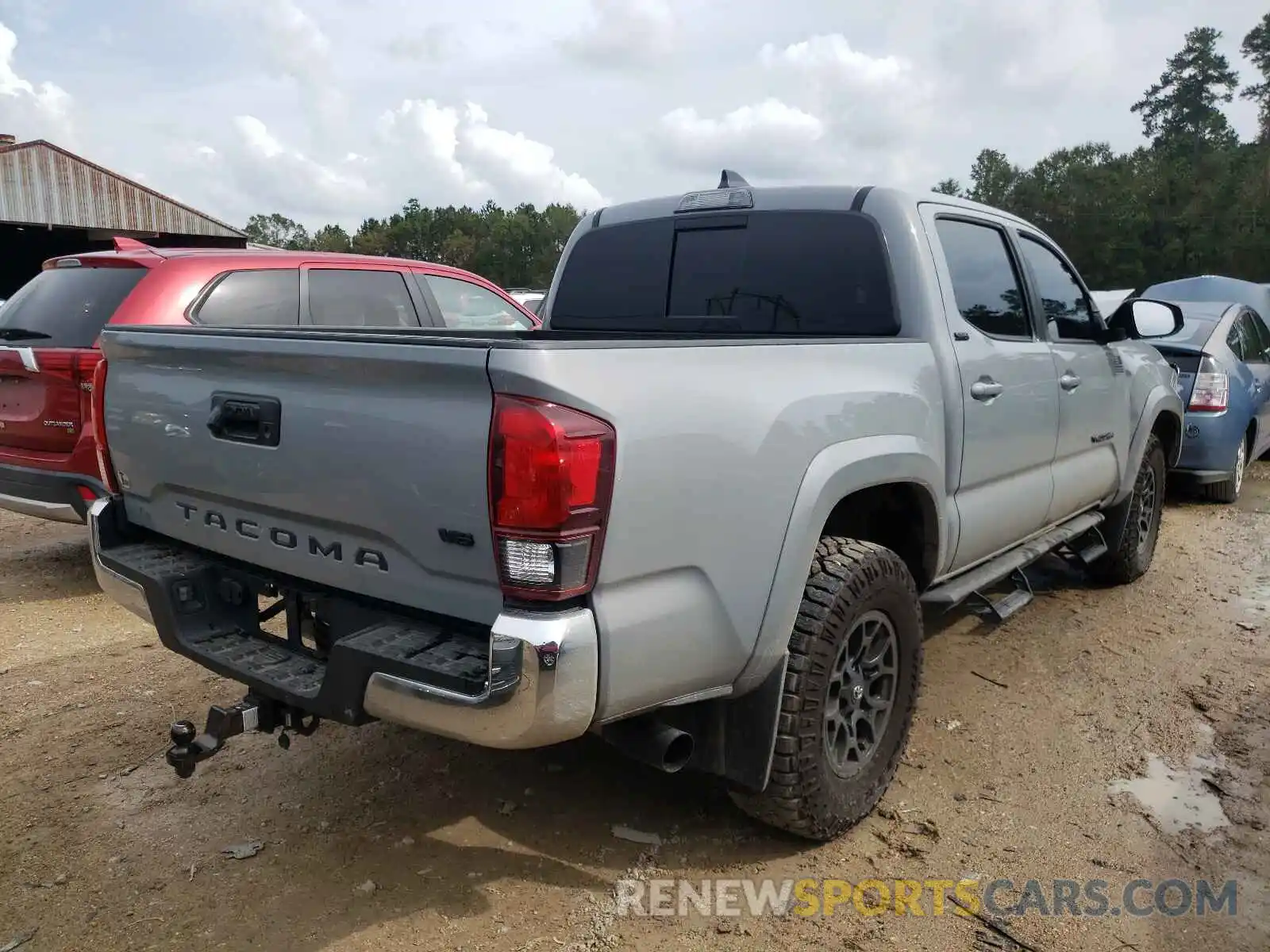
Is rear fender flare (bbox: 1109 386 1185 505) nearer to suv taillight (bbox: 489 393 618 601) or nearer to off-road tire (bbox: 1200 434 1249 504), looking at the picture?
off-road tire (bbox: 1200 434 1249 504)

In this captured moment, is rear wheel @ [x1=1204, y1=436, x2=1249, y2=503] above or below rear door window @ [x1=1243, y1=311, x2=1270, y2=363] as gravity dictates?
below

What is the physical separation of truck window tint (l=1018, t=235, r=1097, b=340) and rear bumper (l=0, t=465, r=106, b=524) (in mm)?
4793

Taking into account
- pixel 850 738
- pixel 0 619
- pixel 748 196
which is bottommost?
pixel 0 619

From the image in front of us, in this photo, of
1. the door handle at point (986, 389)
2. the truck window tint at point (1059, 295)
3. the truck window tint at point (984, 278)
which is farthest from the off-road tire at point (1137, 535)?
the door handle at point (986, 389)

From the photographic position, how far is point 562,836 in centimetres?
295

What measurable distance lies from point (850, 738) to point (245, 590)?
187 centimetres

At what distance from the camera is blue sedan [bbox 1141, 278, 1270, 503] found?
7.24 m

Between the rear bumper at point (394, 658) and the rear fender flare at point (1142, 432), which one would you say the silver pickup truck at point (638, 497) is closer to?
the rear bumper at point (394, 658)

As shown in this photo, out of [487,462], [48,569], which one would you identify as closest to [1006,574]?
[487,462]

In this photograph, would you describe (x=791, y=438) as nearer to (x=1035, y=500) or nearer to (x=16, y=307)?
(x=1035, y=500)

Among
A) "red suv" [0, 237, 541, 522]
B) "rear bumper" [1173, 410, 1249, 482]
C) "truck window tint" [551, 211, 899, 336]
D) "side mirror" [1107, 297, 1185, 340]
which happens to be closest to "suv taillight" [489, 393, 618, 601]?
"truck window tint" [551, 211, 899, 336]

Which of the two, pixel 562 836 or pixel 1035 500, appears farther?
pixel 1035 500

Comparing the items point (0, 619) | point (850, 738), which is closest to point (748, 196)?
point (850, 738)

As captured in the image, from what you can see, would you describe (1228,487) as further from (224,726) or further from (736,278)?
(224,726)
